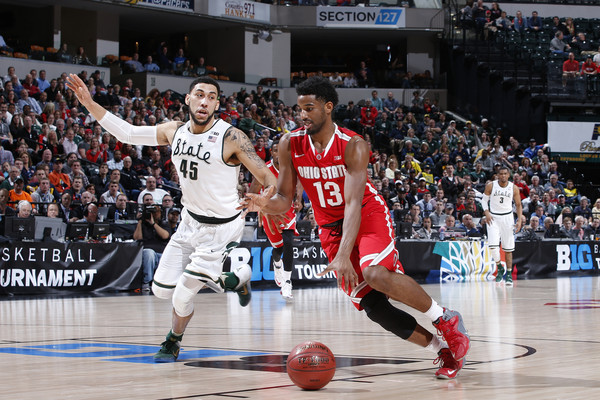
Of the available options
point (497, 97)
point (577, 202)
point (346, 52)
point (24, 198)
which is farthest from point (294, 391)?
point (346, 52)

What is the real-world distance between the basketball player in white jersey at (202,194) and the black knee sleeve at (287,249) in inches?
227

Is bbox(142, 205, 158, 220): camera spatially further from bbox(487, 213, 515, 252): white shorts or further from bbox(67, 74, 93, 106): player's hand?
bbox(67, 74, 93, 106): player's hand

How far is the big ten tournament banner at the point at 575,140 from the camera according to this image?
30.2 metres

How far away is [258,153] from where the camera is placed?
21594 millimetres

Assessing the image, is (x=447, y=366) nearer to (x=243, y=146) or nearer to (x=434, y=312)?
(x=434, y=312)

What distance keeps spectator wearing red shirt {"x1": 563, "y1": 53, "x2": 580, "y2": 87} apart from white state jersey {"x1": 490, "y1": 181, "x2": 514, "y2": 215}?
44.6ft

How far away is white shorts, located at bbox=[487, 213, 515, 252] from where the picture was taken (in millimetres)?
17500

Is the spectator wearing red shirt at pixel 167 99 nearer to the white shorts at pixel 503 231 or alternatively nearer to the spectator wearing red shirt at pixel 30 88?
the spectator wearing red shirt at pixel 30 88

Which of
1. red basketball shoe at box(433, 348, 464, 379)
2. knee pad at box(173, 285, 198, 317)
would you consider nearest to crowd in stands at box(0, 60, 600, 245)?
knee pad at box(173, 285, 198, 317)

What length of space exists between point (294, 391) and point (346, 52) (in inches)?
1418

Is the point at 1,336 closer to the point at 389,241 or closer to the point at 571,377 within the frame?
the point at 389,241

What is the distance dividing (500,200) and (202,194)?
11.9 m

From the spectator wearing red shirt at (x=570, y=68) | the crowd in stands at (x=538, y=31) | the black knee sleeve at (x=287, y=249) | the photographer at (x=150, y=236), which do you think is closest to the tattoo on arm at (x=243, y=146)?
the black knee sleeve at (x=287, y=249)

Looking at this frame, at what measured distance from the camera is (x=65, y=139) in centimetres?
1911
